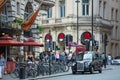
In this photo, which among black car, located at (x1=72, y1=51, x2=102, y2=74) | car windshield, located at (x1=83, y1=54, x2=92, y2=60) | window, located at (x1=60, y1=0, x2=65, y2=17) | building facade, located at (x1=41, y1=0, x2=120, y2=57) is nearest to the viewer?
black car, located at (x1=72, y1=51, x2=102, y2=74)

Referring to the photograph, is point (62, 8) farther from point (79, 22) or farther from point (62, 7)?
point (79, 22)

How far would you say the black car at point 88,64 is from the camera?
3928 centimetres

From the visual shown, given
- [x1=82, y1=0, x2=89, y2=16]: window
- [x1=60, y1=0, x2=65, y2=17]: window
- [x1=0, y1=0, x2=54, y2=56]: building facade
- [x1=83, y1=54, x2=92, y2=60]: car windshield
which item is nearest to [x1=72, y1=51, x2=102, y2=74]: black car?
[x1=83, y1=54, x2=92, y2=60]: car windshield

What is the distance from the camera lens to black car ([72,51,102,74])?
39.3m

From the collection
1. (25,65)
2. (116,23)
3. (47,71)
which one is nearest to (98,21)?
(116,23)

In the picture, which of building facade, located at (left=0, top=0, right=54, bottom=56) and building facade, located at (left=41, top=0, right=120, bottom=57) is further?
building facade, located at (left=41, top=0, right=120, bottom=57)

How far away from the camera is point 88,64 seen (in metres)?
39.1

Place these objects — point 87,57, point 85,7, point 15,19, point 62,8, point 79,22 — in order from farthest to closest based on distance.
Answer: point 62,8 < point 85,7 < point 79,22 < point 87,57 < point 15,19

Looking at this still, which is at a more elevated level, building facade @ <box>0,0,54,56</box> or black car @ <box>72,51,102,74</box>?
building facade @ <box>0,0,54,56</box>

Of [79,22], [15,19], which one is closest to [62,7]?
[79,22]

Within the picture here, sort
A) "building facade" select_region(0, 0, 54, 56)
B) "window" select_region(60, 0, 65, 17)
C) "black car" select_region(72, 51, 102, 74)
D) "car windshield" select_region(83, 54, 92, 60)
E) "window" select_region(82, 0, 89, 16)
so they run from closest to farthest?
"building facade" select_region(0, 0, 54, 56) < "black car" select_region(72, 51, 102, 74) < "car windshield" select_region(83, 54, 92, 60) < "window" select_region(82, 0, 89, 16) < "window" select_region(60, 0, 65, 17)

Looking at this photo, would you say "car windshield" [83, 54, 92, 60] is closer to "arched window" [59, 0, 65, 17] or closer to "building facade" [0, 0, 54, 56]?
"building facade" [0, 0, 54, 56]

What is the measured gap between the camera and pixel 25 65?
1277 inches

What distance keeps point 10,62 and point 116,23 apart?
50.1 meters
